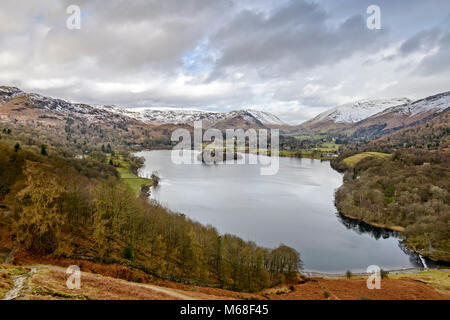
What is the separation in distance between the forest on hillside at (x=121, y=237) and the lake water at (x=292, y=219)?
8.77 m

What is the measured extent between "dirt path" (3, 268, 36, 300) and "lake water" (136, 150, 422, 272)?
90.9 ft

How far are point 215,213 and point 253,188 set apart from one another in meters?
22.6

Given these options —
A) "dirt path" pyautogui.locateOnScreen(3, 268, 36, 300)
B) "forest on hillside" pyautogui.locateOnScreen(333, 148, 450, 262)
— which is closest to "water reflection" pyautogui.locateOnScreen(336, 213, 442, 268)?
"forest on hillside" pyautogui.locateOnScreen(333, 148, 450, 262)

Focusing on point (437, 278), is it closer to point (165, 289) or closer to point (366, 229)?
point (366, 229)

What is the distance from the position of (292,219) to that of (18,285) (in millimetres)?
40547

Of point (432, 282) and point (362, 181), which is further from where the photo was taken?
point (362, 181)

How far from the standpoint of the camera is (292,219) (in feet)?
149

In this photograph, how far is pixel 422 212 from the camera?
43969 mm

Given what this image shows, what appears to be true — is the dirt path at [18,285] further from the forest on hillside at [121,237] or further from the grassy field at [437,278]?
the grassy field at [437,278]

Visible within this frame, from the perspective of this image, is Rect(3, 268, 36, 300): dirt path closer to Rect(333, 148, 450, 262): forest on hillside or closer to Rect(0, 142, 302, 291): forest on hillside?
Rect(0, 142, 302, 291): forest on hillside

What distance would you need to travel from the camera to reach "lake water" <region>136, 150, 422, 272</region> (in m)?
34.7
